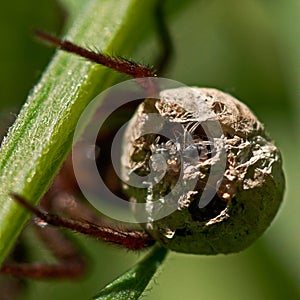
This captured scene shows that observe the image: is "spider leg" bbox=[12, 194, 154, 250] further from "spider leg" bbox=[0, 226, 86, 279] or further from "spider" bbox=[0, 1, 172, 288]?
"spider leg" bbox=[0, 226, 86, 279]

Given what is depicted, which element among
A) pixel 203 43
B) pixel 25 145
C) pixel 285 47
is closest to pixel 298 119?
pixel 285 47

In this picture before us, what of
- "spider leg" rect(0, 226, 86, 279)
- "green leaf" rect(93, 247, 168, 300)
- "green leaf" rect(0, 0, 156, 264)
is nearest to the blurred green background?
"spider leg" rect(0, 226, 86, 279)

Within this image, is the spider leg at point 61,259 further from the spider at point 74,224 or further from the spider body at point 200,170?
the spider body at point 200,170

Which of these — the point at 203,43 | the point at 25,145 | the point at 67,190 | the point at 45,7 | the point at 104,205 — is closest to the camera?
the point at 25,145

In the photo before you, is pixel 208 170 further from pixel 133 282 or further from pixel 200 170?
pixel 133 282

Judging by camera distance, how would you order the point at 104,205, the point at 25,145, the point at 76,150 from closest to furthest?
the point at 25,145 → the point at 76,150 → the point at 104,205

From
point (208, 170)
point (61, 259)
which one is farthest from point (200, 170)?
point (61, 259)

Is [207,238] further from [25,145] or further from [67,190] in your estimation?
[67,190]
